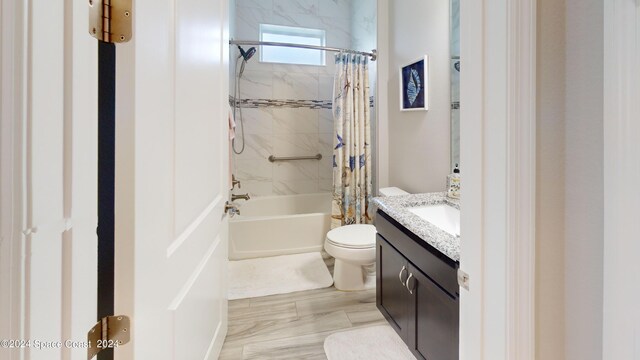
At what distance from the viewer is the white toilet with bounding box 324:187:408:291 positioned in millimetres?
2064

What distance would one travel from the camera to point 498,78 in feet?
1.95

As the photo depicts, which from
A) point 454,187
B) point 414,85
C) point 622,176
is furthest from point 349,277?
point 622,176

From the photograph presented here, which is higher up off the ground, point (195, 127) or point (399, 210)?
point (195, 127)

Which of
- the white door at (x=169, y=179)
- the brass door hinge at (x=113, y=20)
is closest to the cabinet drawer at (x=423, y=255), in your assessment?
the white door at (x=169, y=179)

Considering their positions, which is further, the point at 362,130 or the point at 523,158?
the point at 362,130

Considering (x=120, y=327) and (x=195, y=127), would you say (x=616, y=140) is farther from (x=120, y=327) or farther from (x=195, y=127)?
(x=195, y=127)

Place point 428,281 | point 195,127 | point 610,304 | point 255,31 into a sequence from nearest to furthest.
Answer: point 610,304 < point 195,127 < point 428,281 < point 255,31

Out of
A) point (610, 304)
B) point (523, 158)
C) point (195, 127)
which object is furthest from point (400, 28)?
point (610, 304)

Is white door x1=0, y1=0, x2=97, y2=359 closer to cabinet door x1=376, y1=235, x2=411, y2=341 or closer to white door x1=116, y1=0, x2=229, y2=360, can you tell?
white door x1=116, y1=0, x2=229, y2=360

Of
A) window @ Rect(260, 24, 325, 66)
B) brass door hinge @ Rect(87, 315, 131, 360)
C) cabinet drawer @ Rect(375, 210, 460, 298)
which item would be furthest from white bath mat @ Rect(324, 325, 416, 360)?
window @ Rect(260, 24, 325, 66)

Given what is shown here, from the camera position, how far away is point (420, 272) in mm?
1257

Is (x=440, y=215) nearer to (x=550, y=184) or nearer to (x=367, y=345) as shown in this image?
(x=367, y=345)

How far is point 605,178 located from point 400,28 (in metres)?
2.37

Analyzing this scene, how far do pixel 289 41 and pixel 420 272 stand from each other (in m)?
3.27
